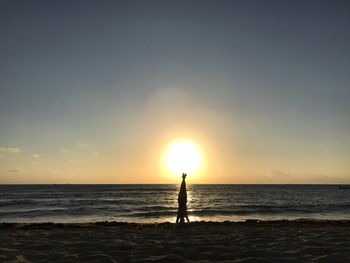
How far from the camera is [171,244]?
470 inches

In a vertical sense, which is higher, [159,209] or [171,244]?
[171,244]

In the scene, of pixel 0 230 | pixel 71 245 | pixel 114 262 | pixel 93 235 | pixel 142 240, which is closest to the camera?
pixel 114 262

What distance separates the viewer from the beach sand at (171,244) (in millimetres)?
9875

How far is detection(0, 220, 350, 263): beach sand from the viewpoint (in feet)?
32.4

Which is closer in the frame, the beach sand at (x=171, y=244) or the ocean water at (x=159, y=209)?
the beach sand at (x=171, y=244)

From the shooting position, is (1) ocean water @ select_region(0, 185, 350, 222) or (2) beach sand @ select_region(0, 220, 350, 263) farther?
(1) ocean water @ select_region(0, 185, 350, 222)

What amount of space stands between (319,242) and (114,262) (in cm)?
718

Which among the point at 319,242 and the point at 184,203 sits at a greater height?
the point at 184,203

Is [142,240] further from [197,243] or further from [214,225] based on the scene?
[214,225]

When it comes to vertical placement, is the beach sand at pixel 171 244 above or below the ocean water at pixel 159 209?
above

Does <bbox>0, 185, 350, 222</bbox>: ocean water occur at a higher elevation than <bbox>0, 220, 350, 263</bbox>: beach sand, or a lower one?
lower

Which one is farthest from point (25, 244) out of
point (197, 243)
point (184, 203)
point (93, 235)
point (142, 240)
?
point (184, 203)

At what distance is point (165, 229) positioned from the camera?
1598 cm

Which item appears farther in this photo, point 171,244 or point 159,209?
point 159,209
